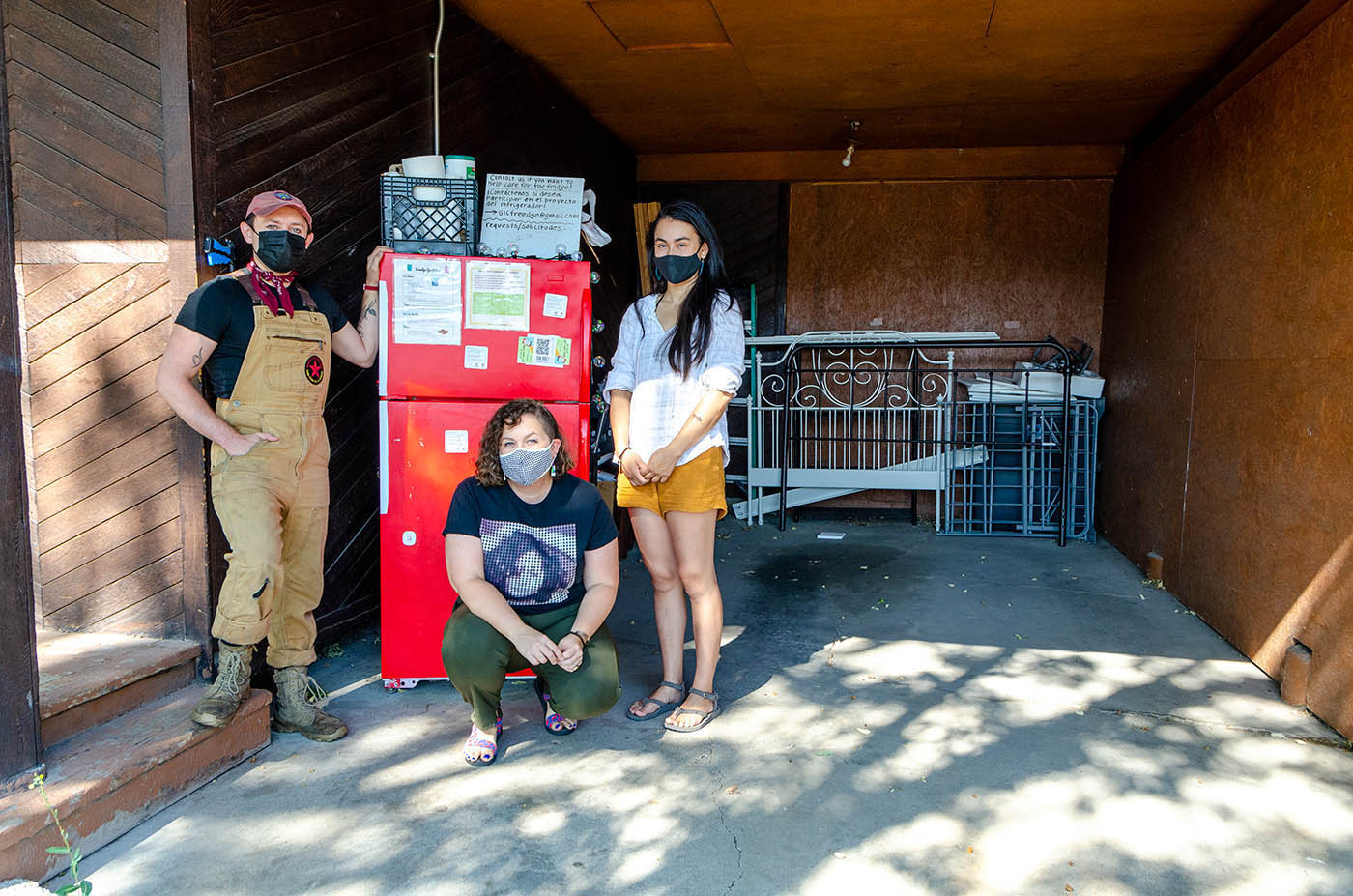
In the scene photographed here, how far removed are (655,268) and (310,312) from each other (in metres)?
1.08

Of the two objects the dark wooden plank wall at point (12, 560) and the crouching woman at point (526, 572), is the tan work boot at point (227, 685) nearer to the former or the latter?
the dark wooden plank wall at point (12, 560)

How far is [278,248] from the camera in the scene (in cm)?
253

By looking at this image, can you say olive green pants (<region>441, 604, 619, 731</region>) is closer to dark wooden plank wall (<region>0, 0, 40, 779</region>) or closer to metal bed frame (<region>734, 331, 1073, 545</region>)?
dark wooden plank wall (<region>0, 0, 40, 779</region>)

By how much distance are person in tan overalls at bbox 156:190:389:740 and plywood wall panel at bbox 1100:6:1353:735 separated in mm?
3314

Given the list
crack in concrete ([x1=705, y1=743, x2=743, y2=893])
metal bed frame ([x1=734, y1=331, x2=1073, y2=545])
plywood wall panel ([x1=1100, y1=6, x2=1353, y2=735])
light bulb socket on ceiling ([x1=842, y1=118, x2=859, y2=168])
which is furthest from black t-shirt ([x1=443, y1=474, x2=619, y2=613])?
light bulb socket on ceiling ([x1=842, y1=118, x2=859, y2=168])

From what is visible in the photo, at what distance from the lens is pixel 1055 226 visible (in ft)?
20.7

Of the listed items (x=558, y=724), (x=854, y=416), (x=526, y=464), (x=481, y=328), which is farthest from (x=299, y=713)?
(x=854, y=416)

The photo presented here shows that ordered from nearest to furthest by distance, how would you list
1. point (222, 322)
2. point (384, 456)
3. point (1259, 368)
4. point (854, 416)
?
point (222, 322)
point (384, 456)
point (1259, 368)
point (854, 416)

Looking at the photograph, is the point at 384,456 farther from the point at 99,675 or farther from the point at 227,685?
the point at 99,675

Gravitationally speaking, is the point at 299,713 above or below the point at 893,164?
below

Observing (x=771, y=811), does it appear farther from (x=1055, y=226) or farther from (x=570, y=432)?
(x=1055, y=226)

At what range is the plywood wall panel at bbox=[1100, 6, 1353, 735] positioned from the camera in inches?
116

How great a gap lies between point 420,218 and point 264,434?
970 mm

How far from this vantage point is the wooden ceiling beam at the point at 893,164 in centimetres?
622
